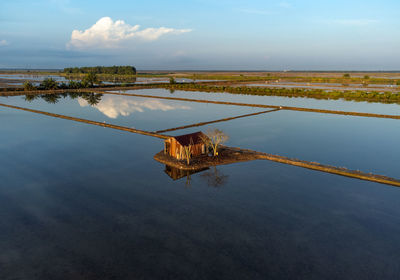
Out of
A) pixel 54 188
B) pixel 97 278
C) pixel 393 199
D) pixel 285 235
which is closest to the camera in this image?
pixel 97 278

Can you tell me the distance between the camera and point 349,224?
466 inches

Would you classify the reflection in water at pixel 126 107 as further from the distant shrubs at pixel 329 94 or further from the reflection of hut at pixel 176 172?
the distant shrubs at pixel 329 94

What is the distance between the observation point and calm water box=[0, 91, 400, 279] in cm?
941

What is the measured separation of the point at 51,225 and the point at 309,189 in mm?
12944

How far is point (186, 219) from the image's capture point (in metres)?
12.2

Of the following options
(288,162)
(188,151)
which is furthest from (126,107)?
(288,162)

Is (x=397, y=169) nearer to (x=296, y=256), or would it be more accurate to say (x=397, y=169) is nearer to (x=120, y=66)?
(x=296, y=256)

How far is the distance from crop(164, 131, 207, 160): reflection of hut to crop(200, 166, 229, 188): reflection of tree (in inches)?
83.4

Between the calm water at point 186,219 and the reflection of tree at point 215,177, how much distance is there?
0.06 meters

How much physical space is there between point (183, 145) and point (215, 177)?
3366 mm

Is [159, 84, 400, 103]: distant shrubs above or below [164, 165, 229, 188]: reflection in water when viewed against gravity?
above

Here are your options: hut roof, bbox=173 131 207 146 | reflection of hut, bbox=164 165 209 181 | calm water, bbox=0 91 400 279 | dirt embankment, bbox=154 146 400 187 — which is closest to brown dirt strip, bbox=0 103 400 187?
dirt embankment, bbox=154 146 400 187

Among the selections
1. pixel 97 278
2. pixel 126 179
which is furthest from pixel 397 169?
pixel 97 278

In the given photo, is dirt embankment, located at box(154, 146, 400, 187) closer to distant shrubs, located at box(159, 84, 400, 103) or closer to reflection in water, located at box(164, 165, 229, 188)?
reflection in water, located at box(164, 165, 229, 188)
